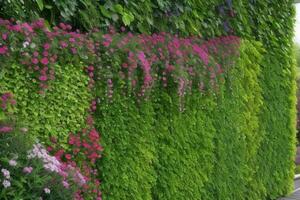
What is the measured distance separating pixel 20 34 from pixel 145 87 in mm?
1444

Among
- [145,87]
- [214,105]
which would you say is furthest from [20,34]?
[214,105]

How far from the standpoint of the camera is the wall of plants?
4062 mm

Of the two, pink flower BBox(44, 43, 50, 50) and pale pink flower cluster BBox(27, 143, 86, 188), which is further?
pink flower BBox(44, 43, 50, 50)

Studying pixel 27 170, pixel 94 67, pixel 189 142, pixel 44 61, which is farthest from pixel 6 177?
pixel 189 142

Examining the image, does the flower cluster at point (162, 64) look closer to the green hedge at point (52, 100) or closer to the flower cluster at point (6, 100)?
the green hedge at point (52, 100)

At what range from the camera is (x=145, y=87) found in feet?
16.3

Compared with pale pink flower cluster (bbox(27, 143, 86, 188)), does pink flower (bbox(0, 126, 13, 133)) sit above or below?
above

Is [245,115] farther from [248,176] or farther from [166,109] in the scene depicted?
[166,109]

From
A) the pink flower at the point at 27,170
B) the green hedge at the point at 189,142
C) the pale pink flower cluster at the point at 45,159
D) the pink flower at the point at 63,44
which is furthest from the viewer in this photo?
the green hedge at the point at 189,142

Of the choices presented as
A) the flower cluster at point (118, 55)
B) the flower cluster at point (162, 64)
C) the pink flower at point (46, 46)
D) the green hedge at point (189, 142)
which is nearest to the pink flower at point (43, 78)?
the flower cluster at point (118, 55)

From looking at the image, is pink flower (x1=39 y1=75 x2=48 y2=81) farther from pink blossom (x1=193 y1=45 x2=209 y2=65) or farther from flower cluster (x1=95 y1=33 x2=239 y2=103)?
pink blossom (x1=193 y1=45 x2=209 y2=65)

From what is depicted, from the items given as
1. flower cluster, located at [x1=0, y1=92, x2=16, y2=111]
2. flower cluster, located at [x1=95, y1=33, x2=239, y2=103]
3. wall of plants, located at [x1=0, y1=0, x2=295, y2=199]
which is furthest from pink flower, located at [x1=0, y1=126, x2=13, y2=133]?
flower cluster, located at [x1=95, y1=33, x2=239, y2=103]

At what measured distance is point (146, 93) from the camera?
199 inches

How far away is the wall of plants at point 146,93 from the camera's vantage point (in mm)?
4062
